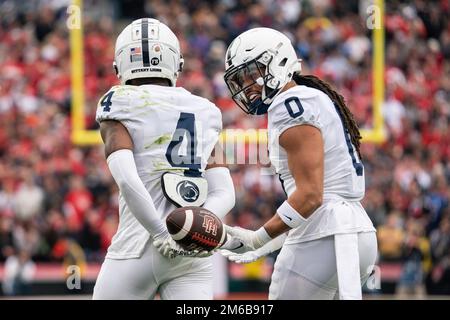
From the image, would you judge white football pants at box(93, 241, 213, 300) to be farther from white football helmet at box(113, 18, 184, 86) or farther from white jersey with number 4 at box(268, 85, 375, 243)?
white football helmet at box(113, 18, 184, 86)

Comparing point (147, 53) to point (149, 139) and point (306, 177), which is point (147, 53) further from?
point (306, 177)

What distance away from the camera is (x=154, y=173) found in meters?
4.70

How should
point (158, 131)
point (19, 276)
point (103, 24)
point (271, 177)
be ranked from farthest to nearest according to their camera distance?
1. point (103, 24)
2. point (271, 177)
3. point (19, 276)
4. point (158, 131)

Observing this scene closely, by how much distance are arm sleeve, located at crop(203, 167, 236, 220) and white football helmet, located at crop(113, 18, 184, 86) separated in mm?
454

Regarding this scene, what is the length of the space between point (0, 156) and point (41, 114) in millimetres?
A: 741

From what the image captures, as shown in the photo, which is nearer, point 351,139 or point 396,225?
point 351,139

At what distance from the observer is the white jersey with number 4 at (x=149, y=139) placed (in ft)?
15.3

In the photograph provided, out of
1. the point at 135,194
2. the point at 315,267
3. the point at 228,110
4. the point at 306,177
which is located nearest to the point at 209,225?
the point at 135,194

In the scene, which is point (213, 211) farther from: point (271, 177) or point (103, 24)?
point (103, 24)

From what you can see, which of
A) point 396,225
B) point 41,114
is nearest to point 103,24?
point 41,114

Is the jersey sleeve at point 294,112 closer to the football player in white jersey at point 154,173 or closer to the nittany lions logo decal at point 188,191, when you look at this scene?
the football player in white jersey at point 154,173

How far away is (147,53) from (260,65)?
0.54 meters

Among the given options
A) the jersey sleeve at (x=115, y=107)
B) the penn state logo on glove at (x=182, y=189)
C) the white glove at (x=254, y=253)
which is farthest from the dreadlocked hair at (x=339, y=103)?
the jersey sleeve at (x=115, y=107)

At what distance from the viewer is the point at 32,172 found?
12.5 m
